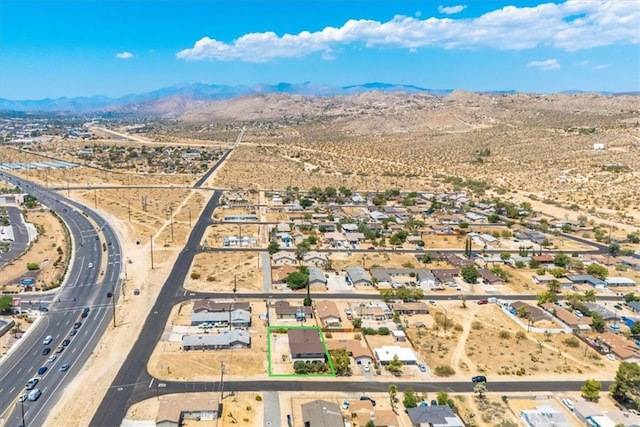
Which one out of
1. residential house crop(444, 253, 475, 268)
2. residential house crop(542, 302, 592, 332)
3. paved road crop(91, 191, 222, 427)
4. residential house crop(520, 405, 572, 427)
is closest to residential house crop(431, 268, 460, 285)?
residential house crop(444, 253, 475, 268)

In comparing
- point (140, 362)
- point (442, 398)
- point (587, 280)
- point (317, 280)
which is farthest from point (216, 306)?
point (587, 280)

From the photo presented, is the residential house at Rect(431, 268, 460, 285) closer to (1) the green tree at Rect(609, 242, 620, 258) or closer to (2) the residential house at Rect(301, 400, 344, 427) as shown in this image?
(1) the green tree at Rect(609, 242, 620, 258)

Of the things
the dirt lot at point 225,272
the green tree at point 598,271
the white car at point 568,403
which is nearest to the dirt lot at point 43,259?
the dirt lot at point 225,272

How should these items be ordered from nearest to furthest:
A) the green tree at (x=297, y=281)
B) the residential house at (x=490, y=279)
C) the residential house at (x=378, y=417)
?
Result: the residential house at (x=378, y=417) < the green tree at (x=297, y=281) < the residential house at (x=490, y=279)

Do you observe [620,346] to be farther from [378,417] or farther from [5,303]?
[5,303]

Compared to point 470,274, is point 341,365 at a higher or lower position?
lower

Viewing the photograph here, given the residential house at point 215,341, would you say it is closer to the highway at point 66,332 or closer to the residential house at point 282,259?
the highway at point 66,332
